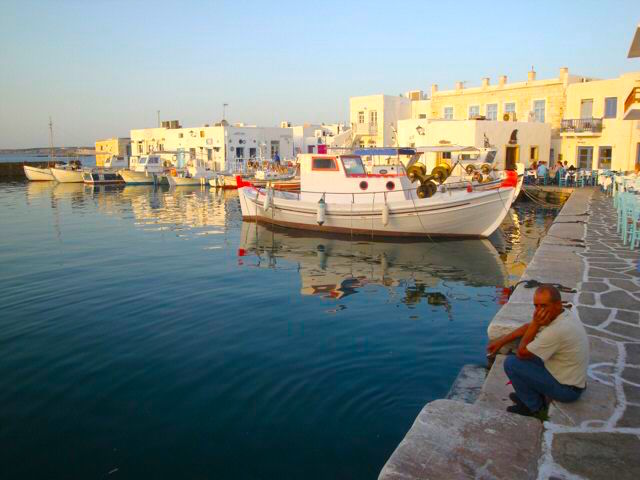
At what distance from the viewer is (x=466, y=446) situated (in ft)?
12.5

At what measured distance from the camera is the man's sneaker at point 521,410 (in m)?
4.42

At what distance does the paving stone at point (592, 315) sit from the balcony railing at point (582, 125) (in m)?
28.5

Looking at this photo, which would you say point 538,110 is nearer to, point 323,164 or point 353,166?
point 353,166

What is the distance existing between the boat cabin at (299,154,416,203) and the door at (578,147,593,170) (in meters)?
19.2

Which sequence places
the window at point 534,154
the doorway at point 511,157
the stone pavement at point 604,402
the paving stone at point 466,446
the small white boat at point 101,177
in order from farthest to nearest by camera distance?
1. the small white boat at point 101,177
2. the window at point 534,154
3. the doorway at point 511,157
4. the stone pavement at point 604,402
5. the paving stone at point 466,446

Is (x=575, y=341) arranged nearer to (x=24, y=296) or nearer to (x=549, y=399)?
(x=549, y=399)

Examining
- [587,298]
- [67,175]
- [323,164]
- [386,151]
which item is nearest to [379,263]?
[386,151]

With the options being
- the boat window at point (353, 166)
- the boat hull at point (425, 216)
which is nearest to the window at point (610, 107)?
the boat hull at point (425, 216)

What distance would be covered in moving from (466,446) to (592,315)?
11.9ft

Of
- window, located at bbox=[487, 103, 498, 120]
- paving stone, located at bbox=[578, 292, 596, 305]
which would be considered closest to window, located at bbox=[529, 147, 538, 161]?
window, located at bbox=[487, 103, 498, 120]

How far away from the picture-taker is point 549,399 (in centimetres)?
452

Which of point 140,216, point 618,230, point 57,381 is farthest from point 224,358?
point 140,216

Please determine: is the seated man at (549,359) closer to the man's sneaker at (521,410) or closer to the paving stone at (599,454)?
the man's sneaker at (521,410)

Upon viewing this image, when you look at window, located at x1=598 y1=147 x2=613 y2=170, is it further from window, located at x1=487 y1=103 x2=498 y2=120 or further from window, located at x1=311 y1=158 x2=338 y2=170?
window, located at x1=311 y1=158 x2=338 y2=170
